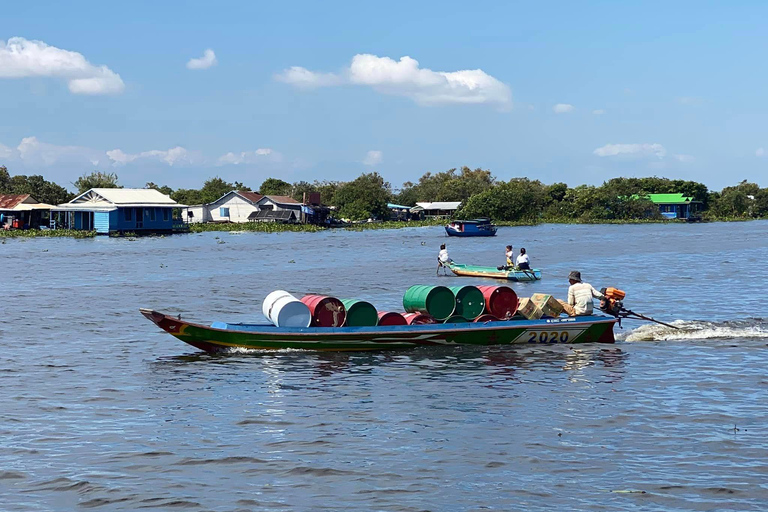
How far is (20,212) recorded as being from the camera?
93.5 m

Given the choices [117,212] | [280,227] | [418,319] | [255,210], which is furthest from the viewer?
[255,210]

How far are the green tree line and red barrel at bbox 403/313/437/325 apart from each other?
345 feet

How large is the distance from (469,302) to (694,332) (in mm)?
6506

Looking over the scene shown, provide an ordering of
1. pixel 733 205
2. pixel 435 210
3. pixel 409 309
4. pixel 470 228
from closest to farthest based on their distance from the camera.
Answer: pixel 409 309, pixel 470 228, pixel 435 210, pixel 733 205

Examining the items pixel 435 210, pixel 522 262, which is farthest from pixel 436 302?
pixel 435 210

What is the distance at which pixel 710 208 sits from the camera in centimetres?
18475

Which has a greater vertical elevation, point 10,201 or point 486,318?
point 10,201

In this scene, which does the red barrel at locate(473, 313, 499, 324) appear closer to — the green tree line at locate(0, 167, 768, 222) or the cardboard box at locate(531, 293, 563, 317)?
the cardboard box at locate(531, 293, 563, 317)

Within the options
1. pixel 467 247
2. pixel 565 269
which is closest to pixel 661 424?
pixel 565 269

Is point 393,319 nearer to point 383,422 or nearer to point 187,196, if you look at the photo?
point 383,422

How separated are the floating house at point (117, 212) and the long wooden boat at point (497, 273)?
49.9 meters

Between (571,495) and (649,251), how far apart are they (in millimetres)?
61579

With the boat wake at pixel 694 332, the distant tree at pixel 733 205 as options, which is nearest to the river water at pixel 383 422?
the boat wake at pixel 694 332

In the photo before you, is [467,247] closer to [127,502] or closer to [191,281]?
[191,281]
